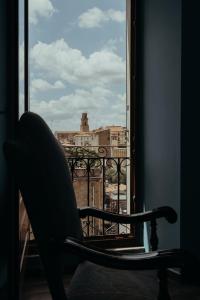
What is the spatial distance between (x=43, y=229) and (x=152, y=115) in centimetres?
187

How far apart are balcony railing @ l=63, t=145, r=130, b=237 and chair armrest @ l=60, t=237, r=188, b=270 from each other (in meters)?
2.00

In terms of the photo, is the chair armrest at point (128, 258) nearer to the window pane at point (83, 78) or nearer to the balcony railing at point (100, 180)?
the window pane at point (83, 78)

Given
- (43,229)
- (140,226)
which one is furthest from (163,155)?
(43,229)

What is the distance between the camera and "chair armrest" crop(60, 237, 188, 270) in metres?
1.04

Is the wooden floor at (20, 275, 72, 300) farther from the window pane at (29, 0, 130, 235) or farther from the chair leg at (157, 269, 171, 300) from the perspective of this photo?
the chair leg at (157, 269, 171, 300)

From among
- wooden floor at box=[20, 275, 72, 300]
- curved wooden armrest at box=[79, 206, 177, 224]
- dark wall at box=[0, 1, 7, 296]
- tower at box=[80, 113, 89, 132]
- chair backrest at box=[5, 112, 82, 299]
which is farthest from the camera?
tower at box=[80, 113, 89, 132]

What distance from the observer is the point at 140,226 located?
3.06 meters

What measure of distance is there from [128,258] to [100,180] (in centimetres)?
225

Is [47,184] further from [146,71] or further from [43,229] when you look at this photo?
[146,71]

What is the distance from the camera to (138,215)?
5.35ft

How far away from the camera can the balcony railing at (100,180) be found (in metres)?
3.17

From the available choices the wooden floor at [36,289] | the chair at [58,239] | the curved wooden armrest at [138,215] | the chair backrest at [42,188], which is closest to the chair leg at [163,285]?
the chair at [58,239]
